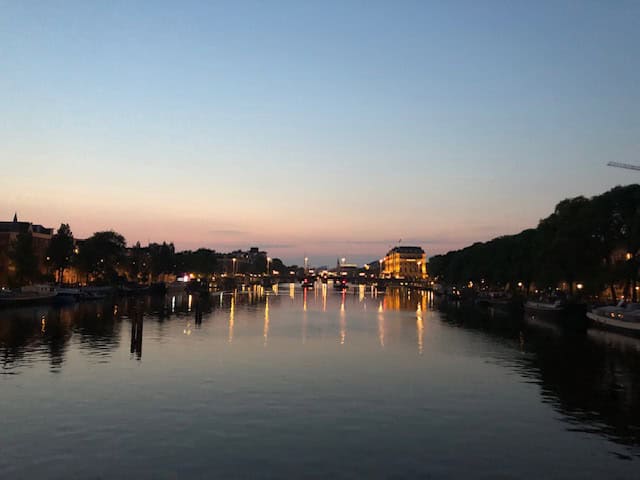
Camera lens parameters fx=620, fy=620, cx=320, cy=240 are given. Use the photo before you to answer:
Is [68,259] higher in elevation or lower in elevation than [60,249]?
lower

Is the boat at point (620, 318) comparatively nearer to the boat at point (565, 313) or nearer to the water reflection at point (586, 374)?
the water reflection at point (586, 374)

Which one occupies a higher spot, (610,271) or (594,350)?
(610,271)

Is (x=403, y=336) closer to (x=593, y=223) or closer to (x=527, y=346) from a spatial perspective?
(x=527, y=346)

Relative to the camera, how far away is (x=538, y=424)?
29078mm

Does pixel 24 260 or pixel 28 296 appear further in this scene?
pixel 24 260

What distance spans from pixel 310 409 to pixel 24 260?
356ft

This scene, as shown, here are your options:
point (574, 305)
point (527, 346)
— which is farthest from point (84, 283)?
point (527, 346)

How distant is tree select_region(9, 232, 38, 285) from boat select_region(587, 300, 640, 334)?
103 m

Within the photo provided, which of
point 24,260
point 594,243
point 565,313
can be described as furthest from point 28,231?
point 594,243

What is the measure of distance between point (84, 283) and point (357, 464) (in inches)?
6941

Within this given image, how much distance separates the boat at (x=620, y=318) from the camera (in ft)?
245

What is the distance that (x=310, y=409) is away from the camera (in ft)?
101

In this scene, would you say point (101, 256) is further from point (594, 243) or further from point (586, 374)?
point (586, 374)

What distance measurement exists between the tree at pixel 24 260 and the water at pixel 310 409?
67.5 meters
